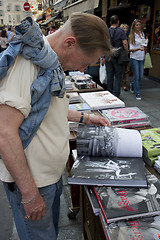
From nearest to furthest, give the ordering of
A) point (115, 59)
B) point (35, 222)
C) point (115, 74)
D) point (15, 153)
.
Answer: point (15, 153) < point (35, 222) < point (115, 59) < point (115, 74)

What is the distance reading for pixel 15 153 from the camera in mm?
773

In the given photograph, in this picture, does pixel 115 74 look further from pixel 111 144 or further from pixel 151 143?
pixel 111 144

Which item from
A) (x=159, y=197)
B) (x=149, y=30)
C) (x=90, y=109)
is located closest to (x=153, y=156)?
(x=159, y=197)

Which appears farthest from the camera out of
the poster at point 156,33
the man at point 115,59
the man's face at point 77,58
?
the poster at point 156,33

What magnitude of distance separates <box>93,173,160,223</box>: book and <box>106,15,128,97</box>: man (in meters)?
3.75

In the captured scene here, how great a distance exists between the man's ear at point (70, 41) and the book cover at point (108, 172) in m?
0.61

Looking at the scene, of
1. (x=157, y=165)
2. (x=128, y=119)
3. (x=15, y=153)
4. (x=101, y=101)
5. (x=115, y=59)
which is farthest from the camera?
(x=115, y=59)

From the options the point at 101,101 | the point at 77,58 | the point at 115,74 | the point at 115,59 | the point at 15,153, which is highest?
the point at 77,58

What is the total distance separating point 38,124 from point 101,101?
52.1 inches

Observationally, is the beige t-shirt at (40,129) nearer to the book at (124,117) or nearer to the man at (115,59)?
the book at (124,117)

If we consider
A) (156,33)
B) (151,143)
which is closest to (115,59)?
(156,33)

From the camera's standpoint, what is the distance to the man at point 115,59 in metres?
4.25

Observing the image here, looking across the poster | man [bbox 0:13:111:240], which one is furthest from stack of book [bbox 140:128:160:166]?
→ the poster

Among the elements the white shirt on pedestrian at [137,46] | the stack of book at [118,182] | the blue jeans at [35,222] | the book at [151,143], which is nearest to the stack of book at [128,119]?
the book at [151,143]
